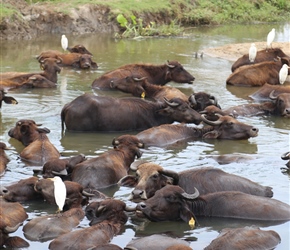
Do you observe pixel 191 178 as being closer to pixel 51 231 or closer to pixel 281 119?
pixel 51 231

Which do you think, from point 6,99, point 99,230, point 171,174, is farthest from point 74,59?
point 99,230

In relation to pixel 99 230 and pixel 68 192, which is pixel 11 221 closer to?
pixel 68 192

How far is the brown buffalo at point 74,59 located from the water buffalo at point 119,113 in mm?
6000

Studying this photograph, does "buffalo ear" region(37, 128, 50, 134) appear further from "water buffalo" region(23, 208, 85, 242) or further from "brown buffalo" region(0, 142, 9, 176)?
"water buffalo" region(23, 208, 85, 242)

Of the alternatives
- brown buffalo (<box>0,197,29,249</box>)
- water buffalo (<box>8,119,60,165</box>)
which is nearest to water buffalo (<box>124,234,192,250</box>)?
brown buffalo (<box>0,197,29,249</box>)

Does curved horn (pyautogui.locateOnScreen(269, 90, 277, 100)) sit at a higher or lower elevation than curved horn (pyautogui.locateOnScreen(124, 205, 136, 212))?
higher

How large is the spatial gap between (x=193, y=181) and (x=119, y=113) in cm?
396

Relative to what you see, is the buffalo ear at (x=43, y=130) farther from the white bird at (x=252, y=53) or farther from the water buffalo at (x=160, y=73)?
the white bird at (x=252, y=53)

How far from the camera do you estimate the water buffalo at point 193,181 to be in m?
9.21

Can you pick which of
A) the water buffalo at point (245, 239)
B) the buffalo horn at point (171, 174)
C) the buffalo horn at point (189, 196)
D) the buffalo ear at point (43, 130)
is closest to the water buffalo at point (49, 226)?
the buffalo horn at point (189, 196)

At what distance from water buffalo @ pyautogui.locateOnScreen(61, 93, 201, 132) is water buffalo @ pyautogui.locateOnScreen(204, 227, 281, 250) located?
5.24 metres

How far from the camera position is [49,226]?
8172 mm

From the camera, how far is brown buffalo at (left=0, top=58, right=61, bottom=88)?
16.3 metres

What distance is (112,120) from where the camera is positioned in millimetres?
13047
